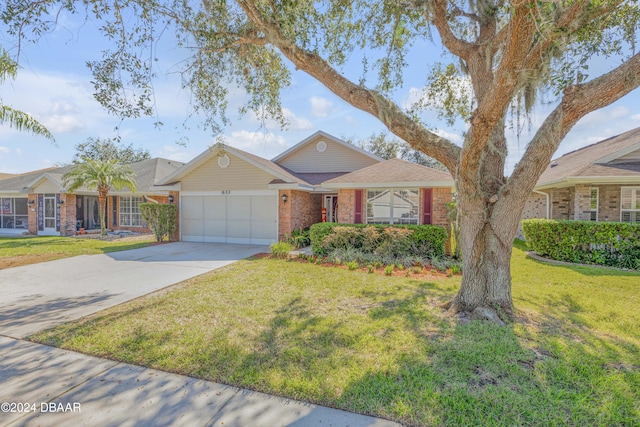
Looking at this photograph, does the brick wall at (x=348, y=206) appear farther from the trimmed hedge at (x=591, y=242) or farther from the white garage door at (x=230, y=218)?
the trimmed hedge at (x=591, y=242)

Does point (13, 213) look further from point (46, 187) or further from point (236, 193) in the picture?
point (236, 193)

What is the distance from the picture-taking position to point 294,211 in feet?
45.9

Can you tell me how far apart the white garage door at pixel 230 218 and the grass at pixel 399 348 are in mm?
7275

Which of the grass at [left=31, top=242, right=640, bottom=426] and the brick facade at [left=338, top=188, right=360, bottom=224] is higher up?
the brick facade at [left=338, top=188, right=360, bottom=224]

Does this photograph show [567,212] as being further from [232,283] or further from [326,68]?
[232,283]

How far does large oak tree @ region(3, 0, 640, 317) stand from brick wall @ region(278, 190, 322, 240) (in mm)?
5555

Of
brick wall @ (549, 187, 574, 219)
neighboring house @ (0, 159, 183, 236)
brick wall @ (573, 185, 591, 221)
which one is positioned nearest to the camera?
brick wall @ (573, 185, 591, 221)

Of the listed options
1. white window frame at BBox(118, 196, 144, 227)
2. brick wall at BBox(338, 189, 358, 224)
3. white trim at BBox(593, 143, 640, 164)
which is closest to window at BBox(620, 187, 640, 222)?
white trim at BBox(593, 143, 640, 164)

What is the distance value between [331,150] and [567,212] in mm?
11723

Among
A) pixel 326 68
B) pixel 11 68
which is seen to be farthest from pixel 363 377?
pixel 11 68

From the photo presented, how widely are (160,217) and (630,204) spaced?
19755mm

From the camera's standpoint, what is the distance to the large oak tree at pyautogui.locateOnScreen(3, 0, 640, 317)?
419 cm

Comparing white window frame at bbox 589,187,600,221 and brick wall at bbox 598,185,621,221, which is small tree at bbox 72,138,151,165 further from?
brick wall at bbox 598,185,621,221

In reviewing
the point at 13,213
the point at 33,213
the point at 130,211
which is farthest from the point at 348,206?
the point at 13,213
